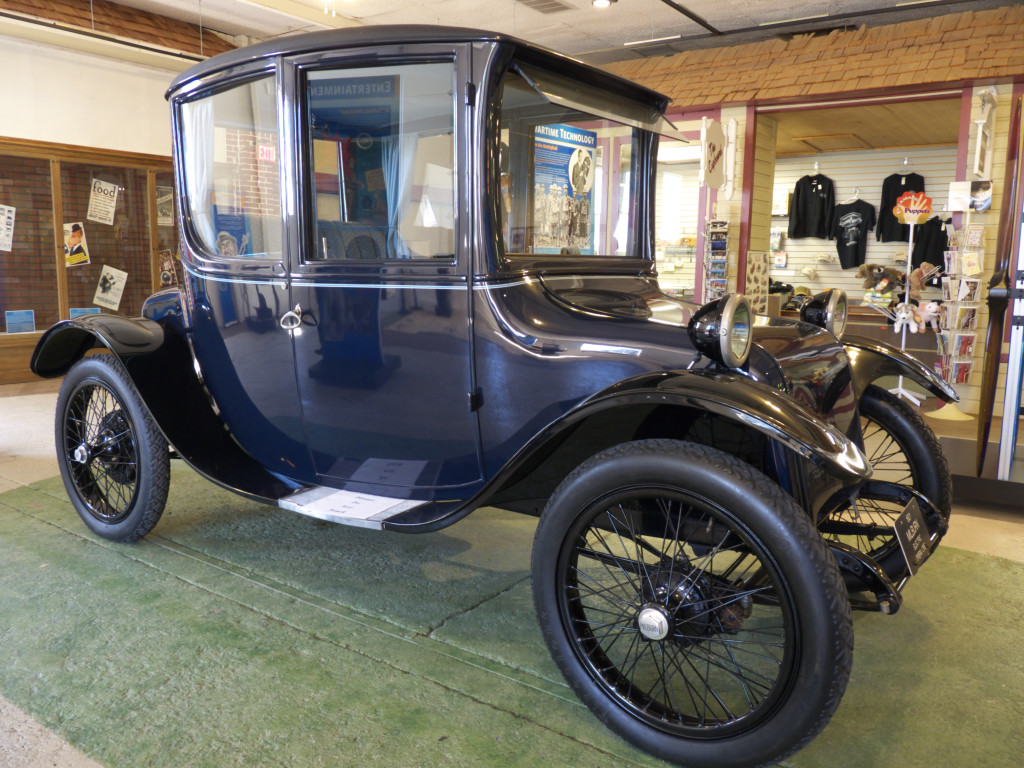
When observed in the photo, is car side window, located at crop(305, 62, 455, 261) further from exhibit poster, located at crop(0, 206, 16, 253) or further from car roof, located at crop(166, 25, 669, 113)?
exhibit poster, located at crop(0, 206, 16, 253)

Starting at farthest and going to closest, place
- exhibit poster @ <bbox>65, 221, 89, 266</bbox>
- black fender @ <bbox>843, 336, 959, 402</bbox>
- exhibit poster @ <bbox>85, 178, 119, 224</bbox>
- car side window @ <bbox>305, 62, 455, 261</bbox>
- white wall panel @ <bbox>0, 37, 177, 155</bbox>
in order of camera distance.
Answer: exhibit poster @ <bbox>85, 178, 119, 224</bbox> < exhibit poster @ <bbox>65, 221, 89, 266</bbox> < white wall panel @ <bbox>0, 37, 177, 155</bbox> < black fender @ <bbox>843, 336, 959, 402</bbox> < car side window @ <bbox>305, 62, 455, 261</bbox>

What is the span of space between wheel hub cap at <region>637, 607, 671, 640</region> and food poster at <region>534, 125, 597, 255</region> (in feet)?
3.67

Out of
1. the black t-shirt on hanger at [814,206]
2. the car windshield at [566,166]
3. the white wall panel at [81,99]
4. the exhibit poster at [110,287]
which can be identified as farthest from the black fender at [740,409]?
the black t-shirt on hanger at [814,206]

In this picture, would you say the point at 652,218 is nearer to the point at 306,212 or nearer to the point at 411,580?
the point at 306,212

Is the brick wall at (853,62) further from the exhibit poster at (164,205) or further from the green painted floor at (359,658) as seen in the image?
the exhibit poster at (164,205)

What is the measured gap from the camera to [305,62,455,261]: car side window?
2117mm

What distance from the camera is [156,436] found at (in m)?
2.73

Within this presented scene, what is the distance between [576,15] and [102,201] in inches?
201

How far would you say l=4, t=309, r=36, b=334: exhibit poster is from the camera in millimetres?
7008

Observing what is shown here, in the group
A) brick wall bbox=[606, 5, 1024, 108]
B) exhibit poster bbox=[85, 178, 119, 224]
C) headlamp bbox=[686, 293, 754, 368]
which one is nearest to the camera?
headlamp bbox=[686, 293, 754, 368]

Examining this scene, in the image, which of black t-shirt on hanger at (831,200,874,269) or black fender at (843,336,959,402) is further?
black t-shirt on hanger at (831,200,874,269)

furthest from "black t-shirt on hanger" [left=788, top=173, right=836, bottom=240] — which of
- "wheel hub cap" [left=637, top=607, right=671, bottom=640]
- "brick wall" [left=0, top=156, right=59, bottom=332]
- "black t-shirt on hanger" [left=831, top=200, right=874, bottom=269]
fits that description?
"wheel hub cap" [left=637, top=607, right=671, bottom=640]

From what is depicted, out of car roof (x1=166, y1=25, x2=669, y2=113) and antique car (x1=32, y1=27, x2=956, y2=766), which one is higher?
car roof (x1=166, y1=25, x2=669, y2=113)

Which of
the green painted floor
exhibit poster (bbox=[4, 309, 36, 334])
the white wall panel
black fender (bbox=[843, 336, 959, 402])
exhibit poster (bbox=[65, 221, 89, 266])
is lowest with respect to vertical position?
the green painted floor
